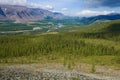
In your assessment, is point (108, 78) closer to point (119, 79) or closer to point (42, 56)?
point (119, 79)

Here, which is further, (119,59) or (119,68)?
(119,59)

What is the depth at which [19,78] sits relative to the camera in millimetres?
88250

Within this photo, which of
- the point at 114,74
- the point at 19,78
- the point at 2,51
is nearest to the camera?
the point at 19,78

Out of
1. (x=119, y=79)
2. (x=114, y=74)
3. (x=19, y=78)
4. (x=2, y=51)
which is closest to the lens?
(x=19, y=78)

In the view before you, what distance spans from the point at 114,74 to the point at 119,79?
13.5 meters

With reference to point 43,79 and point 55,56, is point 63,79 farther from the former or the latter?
point 55,56

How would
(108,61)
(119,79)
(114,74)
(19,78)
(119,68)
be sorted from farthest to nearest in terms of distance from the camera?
1. (108,61)
2. (119,68)
3. (114,74)
4. (119,79)
5. (19,78)

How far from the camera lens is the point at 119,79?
10650 centimetres

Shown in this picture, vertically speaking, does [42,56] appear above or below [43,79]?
below

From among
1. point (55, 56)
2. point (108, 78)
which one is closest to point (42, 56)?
point (55, 56)

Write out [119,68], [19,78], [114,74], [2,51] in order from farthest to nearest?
[2,51]
[119,68]
[114,74]
[19,78]

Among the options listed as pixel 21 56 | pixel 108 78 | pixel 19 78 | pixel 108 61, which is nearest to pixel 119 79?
pixel 108 78

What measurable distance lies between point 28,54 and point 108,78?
342 feet

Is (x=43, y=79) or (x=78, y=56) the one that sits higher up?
(x=43, y=79)
